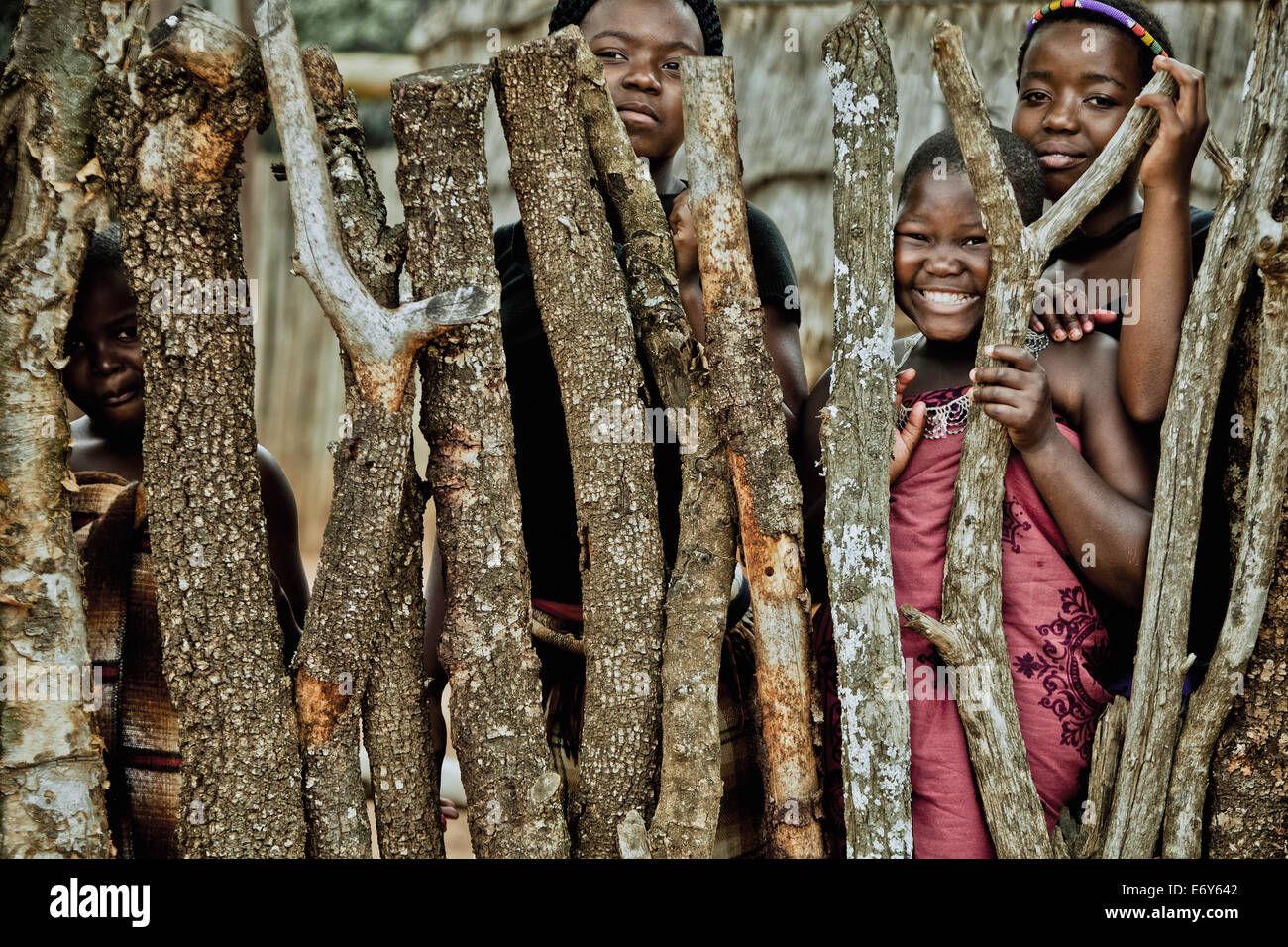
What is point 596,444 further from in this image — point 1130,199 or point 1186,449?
point 1130,199

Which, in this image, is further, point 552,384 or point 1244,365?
point 552,384

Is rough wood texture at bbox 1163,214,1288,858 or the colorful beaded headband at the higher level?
the colorful beaded headband

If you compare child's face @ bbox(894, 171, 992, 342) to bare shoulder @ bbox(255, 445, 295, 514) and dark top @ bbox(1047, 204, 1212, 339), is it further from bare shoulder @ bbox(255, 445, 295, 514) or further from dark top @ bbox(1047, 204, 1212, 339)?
bare shoulder @ bbox(255, 445, 295, 514)

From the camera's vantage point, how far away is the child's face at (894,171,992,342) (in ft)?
7.64

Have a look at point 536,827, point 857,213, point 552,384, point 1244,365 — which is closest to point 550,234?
point 552,384

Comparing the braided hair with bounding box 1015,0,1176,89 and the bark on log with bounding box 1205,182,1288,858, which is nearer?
the bark on log with bounding box 1205,182,1288,858

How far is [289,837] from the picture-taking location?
2.16m

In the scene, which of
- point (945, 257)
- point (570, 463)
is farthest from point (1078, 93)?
point (570, 463)

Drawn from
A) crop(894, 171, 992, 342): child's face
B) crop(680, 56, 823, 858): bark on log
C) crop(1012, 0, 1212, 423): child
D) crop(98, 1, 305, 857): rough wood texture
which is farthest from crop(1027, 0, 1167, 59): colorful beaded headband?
crop(98, 1, 305, 857): rough wood texture

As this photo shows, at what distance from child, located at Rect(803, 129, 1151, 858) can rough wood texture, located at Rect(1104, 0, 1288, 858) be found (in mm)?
70

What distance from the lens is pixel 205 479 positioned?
83.0 inches

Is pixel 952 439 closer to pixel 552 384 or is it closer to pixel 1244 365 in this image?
pixel 1244 365

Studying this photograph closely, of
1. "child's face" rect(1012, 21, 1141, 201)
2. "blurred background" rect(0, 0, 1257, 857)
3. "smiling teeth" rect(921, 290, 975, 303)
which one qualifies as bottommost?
"smiling teeth" rect(921, 290, 975, 303)

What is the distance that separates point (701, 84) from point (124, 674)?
1.71m
